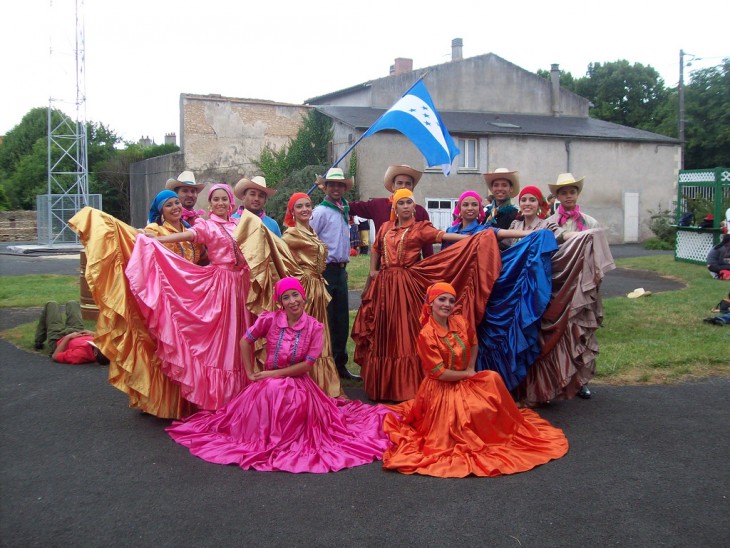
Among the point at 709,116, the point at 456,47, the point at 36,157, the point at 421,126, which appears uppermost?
the point at 456,47

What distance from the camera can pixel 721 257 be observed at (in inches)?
565

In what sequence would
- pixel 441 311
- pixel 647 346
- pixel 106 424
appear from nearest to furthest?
pixel 441 311 < pixel 106 424 < pixel 647 346

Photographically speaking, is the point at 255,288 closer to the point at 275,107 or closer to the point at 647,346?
the point at 647,346

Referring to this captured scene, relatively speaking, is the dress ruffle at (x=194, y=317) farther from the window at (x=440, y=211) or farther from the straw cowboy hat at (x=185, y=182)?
the window at (x=440, y=211)

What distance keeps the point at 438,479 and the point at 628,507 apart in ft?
3.77

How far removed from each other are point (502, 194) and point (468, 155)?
21.4 meters

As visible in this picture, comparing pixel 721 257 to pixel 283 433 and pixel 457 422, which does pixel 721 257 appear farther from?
pixel 283 433

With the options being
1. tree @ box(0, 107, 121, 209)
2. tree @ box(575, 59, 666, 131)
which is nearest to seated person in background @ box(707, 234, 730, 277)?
tree @ box(575, 59, 666, 131)

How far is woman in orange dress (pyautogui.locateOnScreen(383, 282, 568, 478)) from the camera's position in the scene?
4.49m

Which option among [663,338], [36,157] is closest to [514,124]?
[663,338]

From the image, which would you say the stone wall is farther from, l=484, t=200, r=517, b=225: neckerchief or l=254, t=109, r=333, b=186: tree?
l=484, t=200, r=517, b=225: neckerchief

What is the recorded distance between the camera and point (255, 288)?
538 centimetres

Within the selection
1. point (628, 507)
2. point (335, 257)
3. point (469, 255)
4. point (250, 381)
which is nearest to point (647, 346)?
point (469, 255)

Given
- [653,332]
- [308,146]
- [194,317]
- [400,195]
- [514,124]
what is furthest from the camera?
[308,146]
